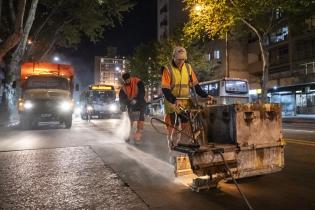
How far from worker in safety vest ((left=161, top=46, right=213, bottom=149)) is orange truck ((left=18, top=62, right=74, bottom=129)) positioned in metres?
12.2

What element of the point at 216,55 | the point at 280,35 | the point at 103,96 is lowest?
the point at 103,96

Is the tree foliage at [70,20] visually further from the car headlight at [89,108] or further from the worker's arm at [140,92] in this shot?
the worker's arm at [140,92]

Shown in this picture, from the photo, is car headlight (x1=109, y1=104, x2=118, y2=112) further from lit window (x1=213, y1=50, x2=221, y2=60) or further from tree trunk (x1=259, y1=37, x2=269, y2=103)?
lit window (x1=213, y1=50, x2=221, y2=60)

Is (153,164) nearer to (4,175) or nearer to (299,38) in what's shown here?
(4,175)

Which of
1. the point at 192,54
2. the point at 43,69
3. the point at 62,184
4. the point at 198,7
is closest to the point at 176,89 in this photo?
the point at 62,184

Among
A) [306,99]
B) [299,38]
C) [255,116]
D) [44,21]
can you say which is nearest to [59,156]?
[255,116]

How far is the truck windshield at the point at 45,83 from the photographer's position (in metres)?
17.7

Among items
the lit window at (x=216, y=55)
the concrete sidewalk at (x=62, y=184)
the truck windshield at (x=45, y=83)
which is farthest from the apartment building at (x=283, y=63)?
the concrete sidewalk at (x=62, y=184)

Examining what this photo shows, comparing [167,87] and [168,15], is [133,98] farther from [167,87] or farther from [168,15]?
[168,15]

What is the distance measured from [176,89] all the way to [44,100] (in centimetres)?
1232

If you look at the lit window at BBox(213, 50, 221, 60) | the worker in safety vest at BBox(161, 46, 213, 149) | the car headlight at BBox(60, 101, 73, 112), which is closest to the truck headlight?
the car headlight at BBox(60, 101, 73, 112)

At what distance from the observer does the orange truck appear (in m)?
17.0

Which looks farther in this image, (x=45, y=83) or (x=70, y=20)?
(x=70, y=20)

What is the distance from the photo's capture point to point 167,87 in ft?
19.3
